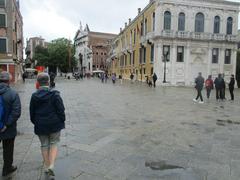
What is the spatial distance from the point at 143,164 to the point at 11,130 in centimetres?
236

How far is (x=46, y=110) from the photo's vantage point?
3.71m

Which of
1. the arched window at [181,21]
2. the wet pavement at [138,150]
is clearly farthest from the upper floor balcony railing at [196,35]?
the wet pavement at [138,150]

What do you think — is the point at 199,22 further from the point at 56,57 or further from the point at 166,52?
the point at 56,57

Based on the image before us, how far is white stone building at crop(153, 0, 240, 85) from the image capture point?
3462 cm

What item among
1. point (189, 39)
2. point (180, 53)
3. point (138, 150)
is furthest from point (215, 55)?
point (138, 150)

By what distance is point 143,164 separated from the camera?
456 centimetres

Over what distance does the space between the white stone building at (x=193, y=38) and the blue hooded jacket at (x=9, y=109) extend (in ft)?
103

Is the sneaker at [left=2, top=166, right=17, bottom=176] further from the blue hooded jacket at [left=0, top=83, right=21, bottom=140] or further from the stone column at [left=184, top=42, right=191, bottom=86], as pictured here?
the stone column at [left=184, top=42, right=191, bottom=86]

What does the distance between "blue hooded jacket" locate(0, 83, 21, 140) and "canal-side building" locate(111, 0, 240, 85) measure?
102 ft

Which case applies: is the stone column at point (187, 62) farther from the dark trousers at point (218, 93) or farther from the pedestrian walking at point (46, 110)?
the pedestrian walking at point (46, 110)

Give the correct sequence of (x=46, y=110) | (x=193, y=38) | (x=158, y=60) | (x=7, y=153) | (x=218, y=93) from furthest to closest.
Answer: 1. (x=193, y=38)
2. (x=158, y=60)
3. (x=218, y=93)
4. (x=7, y=153)
5. (x=46, y=110)

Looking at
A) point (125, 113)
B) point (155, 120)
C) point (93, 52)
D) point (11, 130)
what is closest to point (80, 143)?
point (11, 130)

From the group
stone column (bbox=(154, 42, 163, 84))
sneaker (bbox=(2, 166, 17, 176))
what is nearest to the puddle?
sneaker (bbox=(2, 166, 17, 176))

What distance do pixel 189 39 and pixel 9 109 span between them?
112 ft
